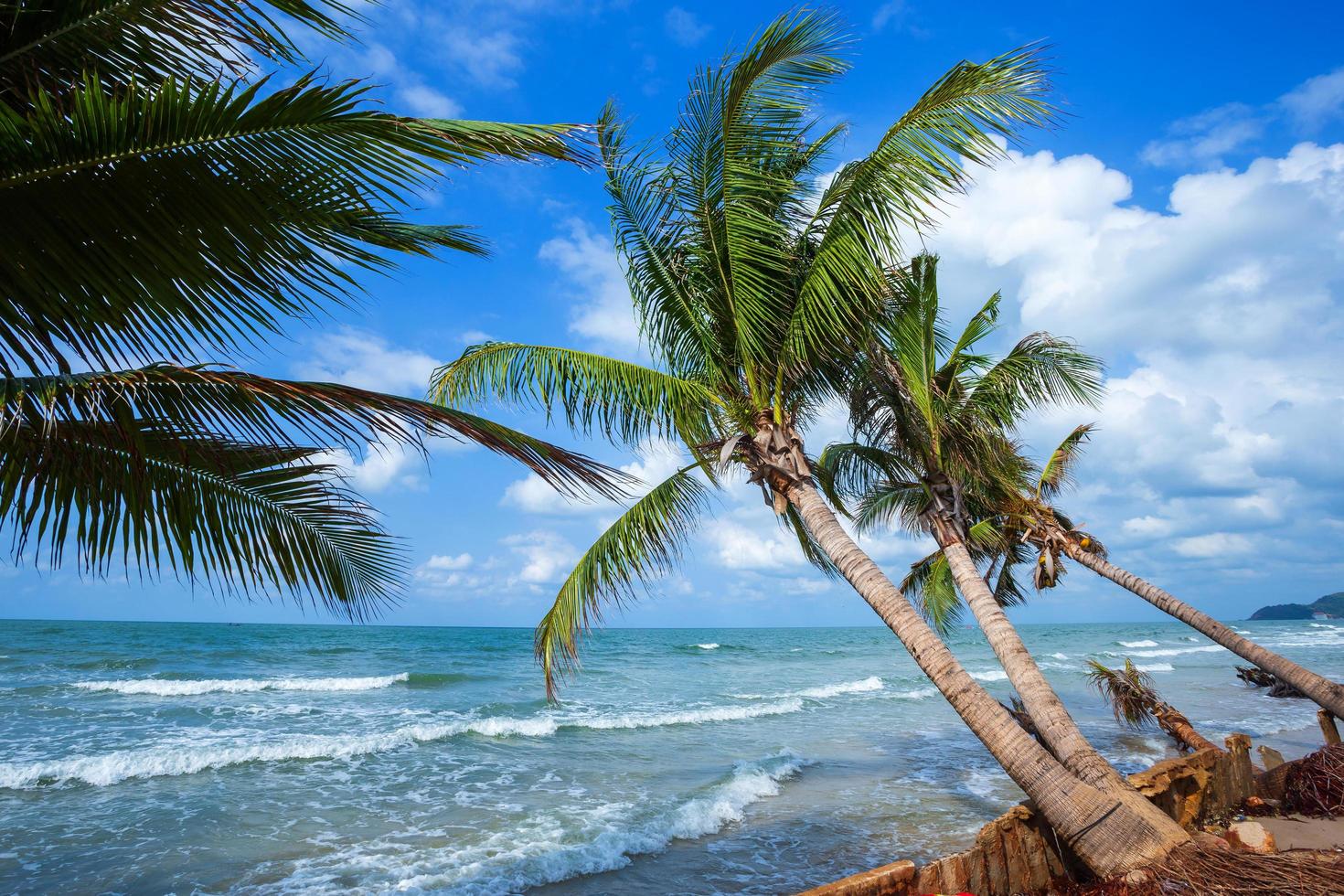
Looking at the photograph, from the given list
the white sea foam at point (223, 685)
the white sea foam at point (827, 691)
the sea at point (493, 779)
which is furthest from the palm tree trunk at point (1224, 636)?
the white sea foam at point (223, 685)

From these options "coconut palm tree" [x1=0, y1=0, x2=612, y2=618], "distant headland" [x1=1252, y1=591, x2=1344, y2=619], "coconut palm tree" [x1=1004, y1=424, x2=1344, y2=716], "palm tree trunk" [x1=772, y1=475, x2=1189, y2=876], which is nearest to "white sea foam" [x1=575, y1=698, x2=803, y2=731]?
"coconut palm tree" [x1=1004, y1=424, x2=1344, y2=716]

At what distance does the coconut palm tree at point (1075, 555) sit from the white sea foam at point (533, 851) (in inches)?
242

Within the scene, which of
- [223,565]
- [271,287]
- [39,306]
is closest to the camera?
[39,306]

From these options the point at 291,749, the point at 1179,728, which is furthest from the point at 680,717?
the point at 1179,728

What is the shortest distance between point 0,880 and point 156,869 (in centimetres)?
148

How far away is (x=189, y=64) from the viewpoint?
3.29 m

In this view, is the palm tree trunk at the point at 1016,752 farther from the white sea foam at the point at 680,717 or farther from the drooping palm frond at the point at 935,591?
the white sea foam at the point at 680,717

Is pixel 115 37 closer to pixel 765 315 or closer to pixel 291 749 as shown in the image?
pixel 765 315

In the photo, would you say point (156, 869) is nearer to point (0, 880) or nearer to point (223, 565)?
point (0, 880)

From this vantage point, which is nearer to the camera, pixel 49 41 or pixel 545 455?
pixel 49 41

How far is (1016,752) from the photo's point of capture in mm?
5445

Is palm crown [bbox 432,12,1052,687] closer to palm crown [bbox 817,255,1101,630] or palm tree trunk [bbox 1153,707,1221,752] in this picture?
palm crown [bbox 817,255,1101,630]

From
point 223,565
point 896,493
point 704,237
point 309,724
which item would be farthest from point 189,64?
point 309,724

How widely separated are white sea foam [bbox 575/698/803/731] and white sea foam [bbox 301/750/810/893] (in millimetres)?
7312
